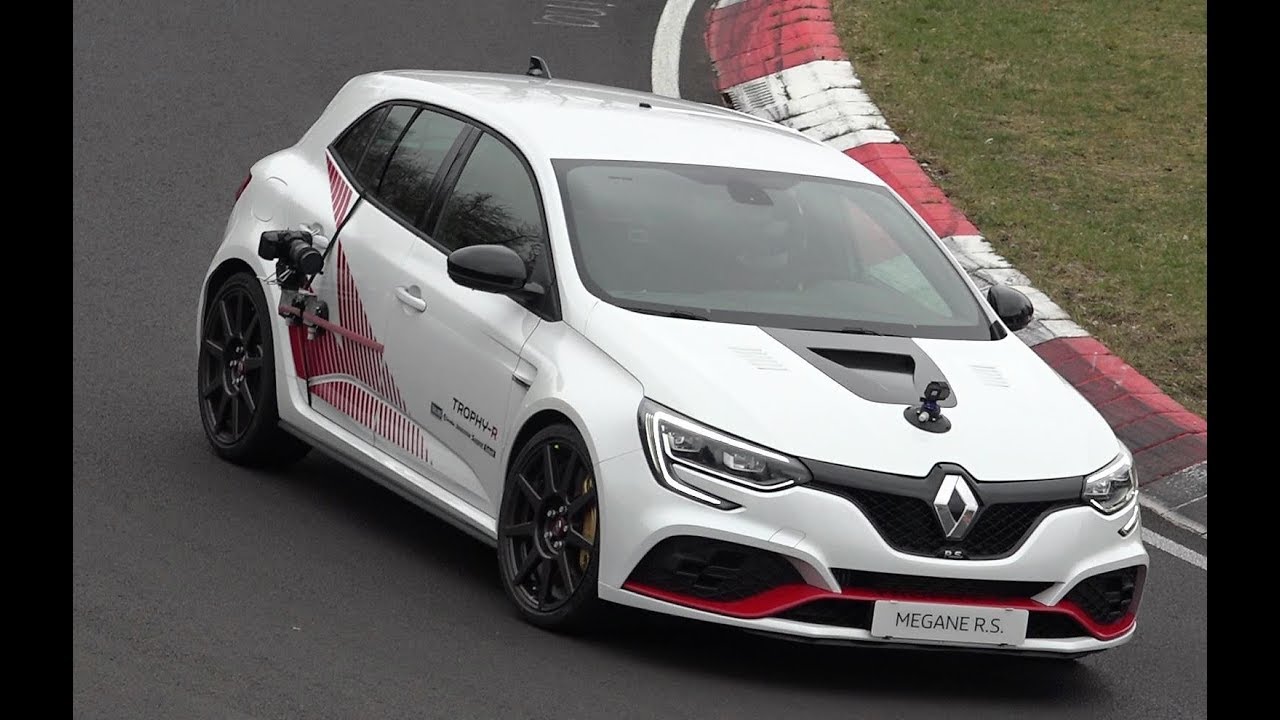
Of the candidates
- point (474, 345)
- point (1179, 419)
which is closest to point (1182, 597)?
point (1179, 419)

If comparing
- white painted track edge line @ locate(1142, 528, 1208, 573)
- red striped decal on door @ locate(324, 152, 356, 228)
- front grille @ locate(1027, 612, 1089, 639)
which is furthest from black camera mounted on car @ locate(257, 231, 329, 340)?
white painted track edge line @ locate(1142, 528, 1208, 573)

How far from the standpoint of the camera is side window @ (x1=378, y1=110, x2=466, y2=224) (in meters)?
8.14

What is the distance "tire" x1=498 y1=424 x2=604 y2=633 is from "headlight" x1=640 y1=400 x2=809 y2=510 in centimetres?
28

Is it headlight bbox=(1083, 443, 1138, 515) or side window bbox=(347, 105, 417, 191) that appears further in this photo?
side window bbox=(347, 105, 417, 191)

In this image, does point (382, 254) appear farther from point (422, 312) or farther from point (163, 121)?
point (163, 121)

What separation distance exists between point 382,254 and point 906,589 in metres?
2.66

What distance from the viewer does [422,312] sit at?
25.1 ft

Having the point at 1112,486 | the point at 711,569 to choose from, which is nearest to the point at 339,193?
the point at 711,569

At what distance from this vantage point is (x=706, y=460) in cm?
643

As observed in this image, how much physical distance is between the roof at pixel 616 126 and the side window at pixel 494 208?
106 millimetres

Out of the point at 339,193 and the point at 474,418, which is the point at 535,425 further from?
the point at 339,193

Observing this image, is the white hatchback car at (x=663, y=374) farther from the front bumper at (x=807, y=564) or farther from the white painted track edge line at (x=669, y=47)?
the white painted track edge line at (x=669, y=47)

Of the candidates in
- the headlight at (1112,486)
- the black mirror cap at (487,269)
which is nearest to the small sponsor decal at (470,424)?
the black mirror cap at (487,269)

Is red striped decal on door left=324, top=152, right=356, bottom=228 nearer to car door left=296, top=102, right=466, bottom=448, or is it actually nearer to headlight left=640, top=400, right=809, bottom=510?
car door left=296, top=102, right=466, bottom=448
